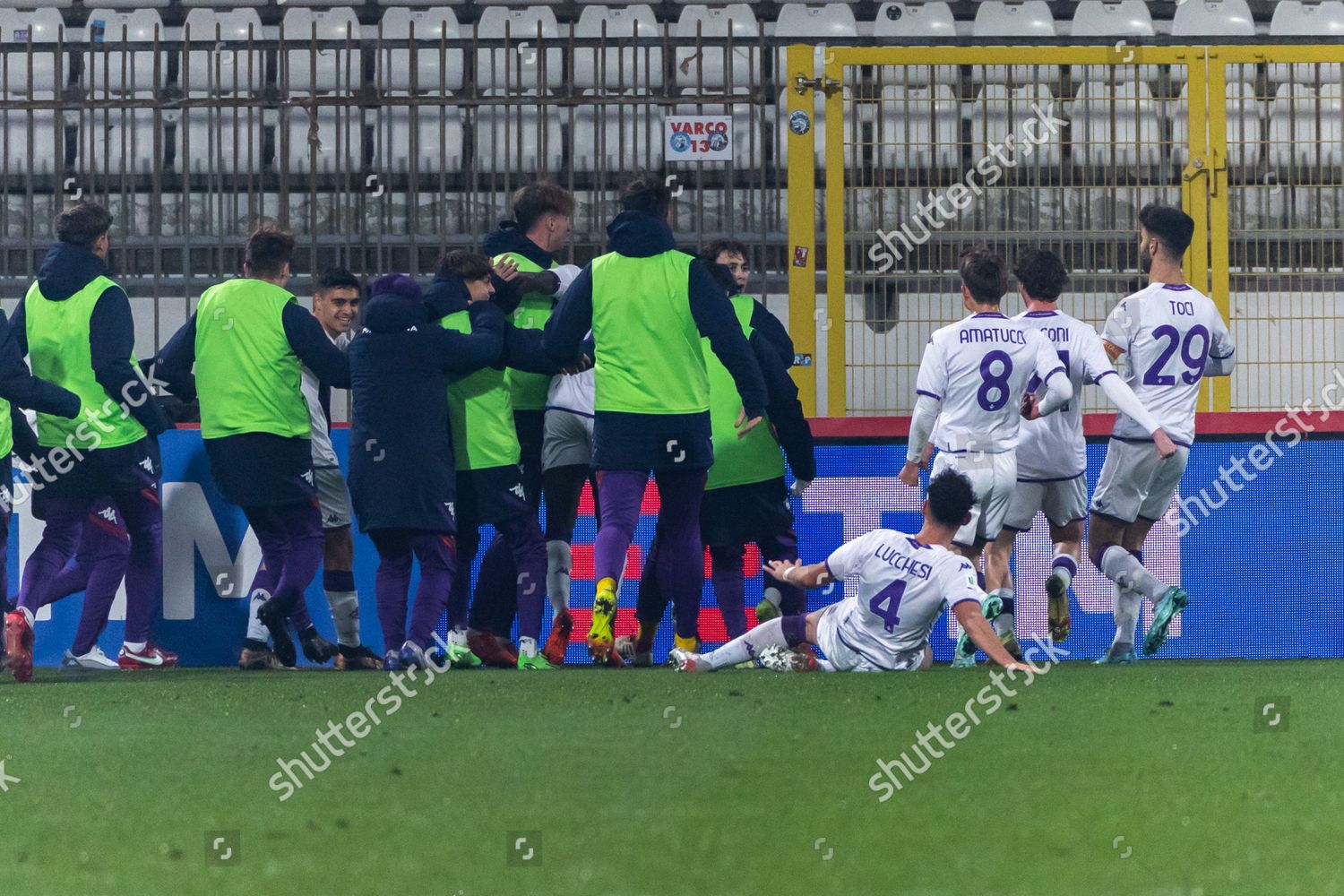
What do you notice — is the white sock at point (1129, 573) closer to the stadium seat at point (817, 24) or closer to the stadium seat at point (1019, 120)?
the stadium seat at point (1019, 120)

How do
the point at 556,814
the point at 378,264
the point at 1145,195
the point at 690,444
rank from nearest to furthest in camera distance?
the point at 556,814 < the point at 690,444 < the point at 1145,195 < the point at 378,264

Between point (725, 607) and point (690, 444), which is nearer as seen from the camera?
point (690, 444)

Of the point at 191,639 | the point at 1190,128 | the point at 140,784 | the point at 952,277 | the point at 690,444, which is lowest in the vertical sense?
the point at 191,639

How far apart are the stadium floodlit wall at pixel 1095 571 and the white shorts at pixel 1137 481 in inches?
25.8

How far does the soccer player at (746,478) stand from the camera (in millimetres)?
7324

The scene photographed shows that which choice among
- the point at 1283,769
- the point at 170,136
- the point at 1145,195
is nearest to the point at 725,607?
the point at 1145,195

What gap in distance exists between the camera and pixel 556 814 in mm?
3105

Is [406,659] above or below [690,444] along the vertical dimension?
below

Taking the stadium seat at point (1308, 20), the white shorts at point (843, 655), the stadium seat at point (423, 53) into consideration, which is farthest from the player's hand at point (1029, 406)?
the stadium seat at point (1308, 20)

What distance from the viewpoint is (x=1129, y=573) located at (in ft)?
23.5

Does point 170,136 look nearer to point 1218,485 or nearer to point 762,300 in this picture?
point 762,300

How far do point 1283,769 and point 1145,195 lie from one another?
17.6 ft

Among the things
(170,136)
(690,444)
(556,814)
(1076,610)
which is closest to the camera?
(556,814)

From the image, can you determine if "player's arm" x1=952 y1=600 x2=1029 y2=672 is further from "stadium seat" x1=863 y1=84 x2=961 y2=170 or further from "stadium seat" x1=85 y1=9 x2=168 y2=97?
"stadium seat" x1=85 y1=9 x2=168 y2=97
